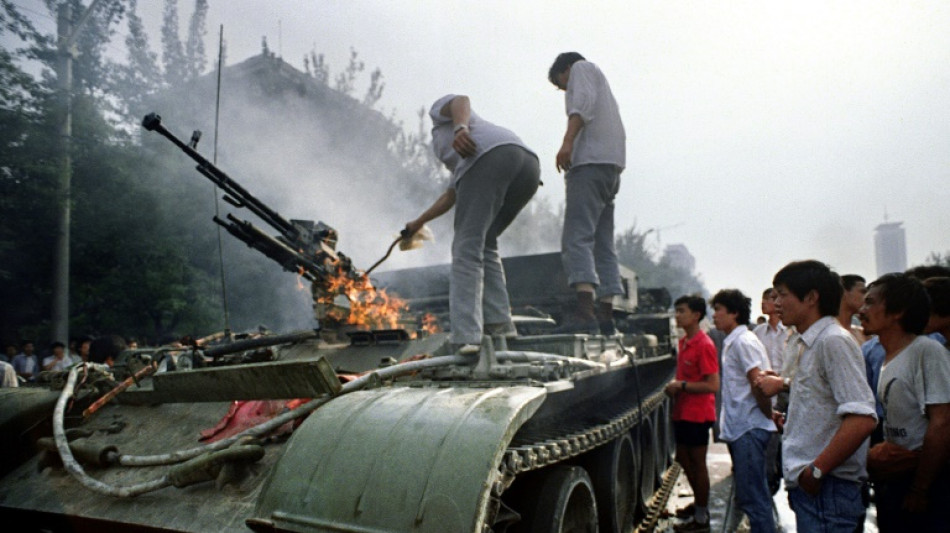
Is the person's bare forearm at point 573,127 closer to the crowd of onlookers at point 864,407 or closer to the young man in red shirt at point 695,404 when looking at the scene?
A: the young man in red shirt at point 695,404

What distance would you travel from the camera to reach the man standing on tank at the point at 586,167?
4.71 meters

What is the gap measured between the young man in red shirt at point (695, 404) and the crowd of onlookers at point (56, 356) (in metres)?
4.90

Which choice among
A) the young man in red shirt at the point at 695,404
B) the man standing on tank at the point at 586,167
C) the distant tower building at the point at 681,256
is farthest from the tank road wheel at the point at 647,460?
the distant tower building at the point at 681,256

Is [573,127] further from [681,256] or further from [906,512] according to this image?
[681,256]

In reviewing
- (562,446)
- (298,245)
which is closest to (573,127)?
(298,245)

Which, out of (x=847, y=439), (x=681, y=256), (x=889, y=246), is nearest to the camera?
(x=847, y=439)

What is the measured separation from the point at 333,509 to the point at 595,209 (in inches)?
131

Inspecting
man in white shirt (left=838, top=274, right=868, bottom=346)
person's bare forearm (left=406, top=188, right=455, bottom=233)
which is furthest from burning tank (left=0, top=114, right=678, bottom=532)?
man in white shirt (left=838, top=274, right=868, bottom=346)

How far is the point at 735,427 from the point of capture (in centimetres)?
447

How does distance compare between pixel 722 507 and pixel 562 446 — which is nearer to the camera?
pixel 562 446

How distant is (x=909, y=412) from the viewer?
2732 mm

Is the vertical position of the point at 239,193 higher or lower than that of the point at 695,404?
higher

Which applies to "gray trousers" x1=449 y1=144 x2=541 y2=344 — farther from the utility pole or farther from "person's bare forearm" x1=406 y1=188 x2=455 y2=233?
the utility pole

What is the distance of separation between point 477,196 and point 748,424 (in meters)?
2.36
